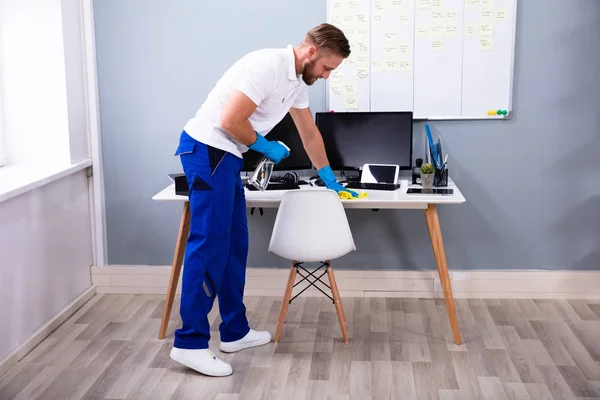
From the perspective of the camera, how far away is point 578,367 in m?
3.12

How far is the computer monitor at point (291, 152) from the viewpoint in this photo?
3.76 metres

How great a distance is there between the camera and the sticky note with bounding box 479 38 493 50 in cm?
378

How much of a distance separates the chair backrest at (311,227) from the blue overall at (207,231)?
18 centimetres

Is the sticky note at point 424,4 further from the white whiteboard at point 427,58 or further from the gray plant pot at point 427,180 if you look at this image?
the gray plant pot at point 427,180

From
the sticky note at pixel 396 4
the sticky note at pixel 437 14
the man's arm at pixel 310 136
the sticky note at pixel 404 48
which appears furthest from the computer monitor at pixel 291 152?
the sticky note at pixel 437 14

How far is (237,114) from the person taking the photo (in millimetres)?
2945

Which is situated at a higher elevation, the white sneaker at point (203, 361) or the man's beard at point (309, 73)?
the man's beard at point (309, 73)

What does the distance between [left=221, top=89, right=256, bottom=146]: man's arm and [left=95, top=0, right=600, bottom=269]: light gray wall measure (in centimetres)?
100

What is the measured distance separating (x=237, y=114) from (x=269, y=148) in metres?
0.25

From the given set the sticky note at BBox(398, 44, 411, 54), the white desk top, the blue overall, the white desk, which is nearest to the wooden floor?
the white desk

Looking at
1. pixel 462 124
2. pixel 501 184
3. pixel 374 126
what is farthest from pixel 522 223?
pixel 374 126

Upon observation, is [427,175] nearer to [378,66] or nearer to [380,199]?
[380,199]

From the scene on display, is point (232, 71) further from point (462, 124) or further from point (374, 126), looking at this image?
point (462, 124)

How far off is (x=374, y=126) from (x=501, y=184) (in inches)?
29.2
